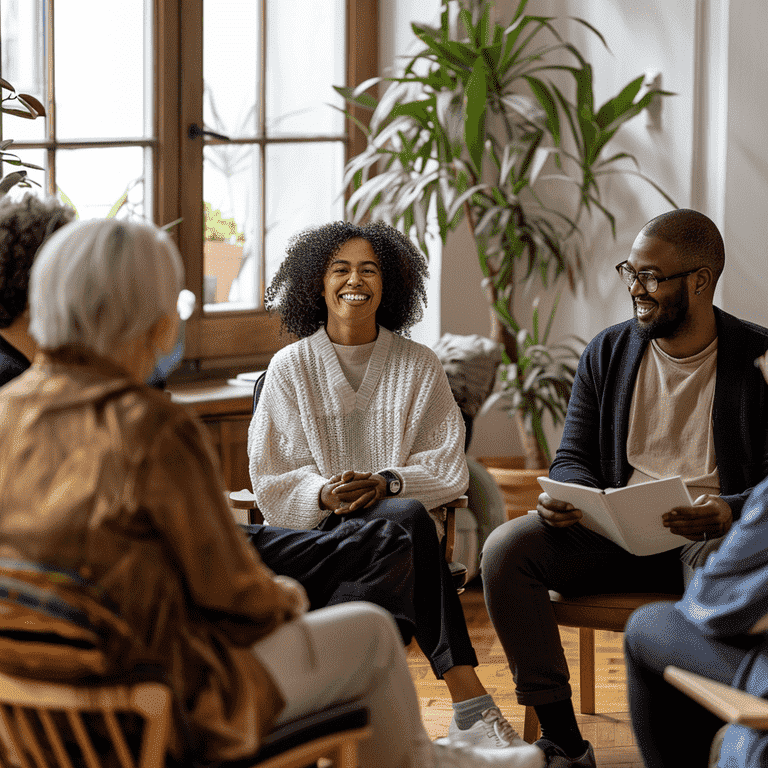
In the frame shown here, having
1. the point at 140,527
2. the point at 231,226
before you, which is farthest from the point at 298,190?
the point at 140,527

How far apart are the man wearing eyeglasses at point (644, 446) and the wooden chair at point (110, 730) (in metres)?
0.98

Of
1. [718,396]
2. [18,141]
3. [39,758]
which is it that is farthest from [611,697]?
[18,141]

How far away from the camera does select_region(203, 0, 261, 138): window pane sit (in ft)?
13.9

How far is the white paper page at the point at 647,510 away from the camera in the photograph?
2432mm

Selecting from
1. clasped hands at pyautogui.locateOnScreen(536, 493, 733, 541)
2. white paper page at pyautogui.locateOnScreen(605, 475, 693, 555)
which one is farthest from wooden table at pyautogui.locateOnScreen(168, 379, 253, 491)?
clasped hands at pyautogui.locateOnScreen(536, 493, 733, 541)

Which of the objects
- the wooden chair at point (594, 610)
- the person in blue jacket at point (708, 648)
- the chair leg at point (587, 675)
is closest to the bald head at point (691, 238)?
the wooden chair at point (594, 610)

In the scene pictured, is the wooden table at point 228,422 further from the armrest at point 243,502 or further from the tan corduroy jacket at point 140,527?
the tan corduroy jacket at point 140,527

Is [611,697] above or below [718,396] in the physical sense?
below

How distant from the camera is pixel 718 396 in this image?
2.76 metres

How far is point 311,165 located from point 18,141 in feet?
4.28

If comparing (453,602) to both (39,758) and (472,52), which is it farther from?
(472,52)

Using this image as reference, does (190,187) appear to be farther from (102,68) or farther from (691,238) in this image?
(691,238)

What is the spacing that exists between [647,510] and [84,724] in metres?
1.35

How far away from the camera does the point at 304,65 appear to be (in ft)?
15.1
